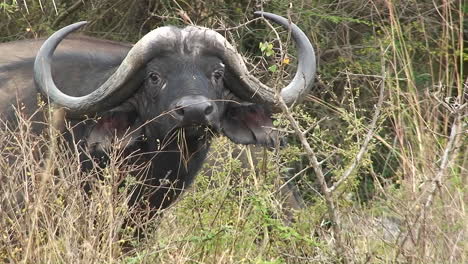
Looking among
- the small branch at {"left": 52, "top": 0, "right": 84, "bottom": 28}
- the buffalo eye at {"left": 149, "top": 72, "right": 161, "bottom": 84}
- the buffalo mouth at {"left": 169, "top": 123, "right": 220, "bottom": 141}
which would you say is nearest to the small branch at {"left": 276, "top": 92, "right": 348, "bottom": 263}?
the buffalo mouth at {"left": 169, "top": 123, "right": 220, "bottom": 141}

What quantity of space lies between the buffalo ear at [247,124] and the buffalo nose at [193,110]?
23.9 inches

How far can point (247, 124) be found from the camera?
7.34 m

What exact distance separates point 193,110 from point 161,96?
0.46m

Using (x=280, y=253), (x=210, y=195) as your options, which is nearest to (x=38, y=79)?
(x=210, y=195)

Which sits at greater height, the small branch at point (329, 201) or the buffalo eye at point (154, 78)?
the small branch at point (329, 201)

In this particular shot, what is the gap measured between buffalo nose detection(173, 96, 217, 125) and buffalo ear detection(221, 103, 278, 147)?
61 centimetres

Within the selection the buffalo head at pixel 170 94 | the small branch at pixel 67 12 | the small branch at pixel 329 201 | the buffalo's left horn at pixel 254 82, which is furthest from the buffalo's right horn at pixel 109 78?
the small branch at pixel 67 12

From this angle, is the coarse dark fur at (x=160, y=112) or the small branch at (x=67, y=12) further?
the small branch at (x=67, y=12)

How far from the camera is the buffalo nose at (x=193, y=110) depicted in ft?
21.6

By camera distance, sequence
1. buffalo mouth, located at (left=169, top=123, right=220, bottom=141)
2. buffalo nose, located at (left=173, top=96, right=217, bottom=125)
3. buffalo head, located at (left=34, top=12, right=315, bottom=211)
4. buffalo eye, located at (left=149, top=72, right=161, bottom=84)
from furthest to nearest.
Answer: buffalo eye, located at (left=149, top=72, right=161, bottom=84)
buffalo head, located at (left=34, top=12, right=315, bottom=211)
buffalo mouth, located at (left=169, top=123, right=220, bottom=141)
buffalo nose, located at (left=173, top=96, right=217, bottom=125)

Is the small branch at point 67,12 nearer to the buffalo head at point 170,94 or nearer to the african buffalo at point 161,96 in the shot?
the african buffalo at point 161,96

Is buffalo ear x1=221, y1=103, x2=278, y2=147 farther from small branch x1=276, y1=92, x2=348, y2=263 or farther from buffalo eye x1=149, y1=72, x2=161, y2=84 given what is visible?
small branch x1=276, y1=92, x2=348, y2=263

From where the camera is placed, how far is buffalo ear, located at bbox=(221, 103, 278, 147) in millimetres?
7293

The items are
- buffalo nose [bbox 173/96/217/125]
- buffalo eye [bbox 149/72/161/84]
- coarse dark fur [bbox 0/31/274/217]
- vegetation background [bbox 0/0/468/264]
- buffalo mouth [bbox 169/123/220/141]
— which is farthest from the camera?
buffalo eye [bbox 149/72/161/84]
